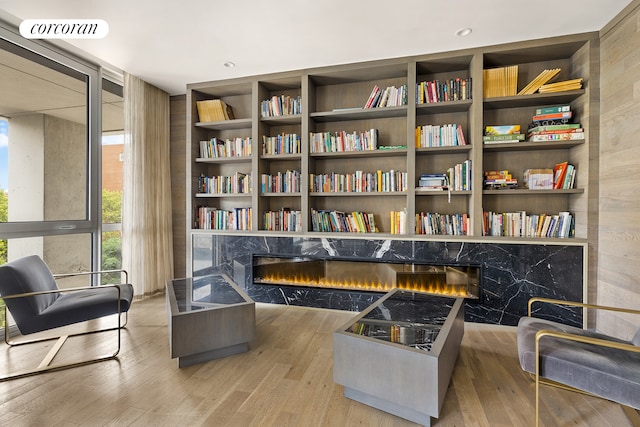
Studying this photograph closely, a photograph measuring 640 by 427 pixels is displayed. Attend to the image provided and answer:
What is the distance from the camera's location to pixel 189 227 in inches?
158

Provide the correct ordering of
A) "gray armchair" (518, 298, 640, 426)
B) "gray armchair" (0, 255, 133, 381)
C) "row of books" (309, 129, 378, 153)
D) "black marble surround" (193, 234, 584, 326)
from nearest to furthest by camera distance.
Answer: "gray armchair" (518, 298, 640, 426) → "gray armchair" (0, 255, 133, 381) → "black marble surround" (193, 234, 584, 326) → "row of books" (309, 129, 378, 153)

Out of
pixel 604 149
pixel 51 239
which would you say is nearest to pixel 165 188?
pixel 51 239

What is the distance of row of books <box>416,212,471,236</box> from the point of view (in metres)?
3.23

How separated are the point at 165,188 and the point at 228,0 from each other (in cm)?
261

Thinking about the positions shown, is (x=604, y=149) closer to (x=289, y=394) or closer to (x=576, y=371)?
(x=576, y=371)

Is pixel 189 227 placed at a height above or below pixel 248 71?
below

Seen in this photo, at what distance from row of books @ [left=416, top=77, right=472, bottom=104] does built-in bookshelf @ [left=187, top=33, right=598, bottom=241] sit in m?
0.01

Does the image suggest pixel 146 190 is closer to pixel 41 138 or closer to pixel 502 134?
pixel 41 138

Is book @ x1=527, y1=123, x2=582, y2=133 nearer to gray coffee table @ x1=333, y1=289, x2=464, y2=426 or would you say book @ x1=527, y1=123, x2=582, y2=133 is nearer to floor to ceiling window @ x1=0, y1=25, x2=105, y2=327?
gray coffee table @ x1=333, y1=289, x2=464, y2=426

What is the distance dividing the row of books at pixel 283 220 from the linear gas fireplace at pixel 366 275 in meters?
0.34

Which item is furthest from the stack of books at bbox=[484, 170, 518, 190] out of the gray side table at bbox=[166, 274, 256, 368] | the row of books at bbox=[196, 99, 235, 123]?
the row of books at bbox=[196, 99, 235, 123]

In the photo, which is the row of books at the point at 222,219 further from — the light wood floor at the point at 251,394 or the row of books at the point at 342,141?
the light wood floor at the point at 251,394

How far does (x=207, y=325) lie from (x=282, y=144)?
225 centimetres

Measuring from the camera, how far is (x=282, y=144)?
3.79m
